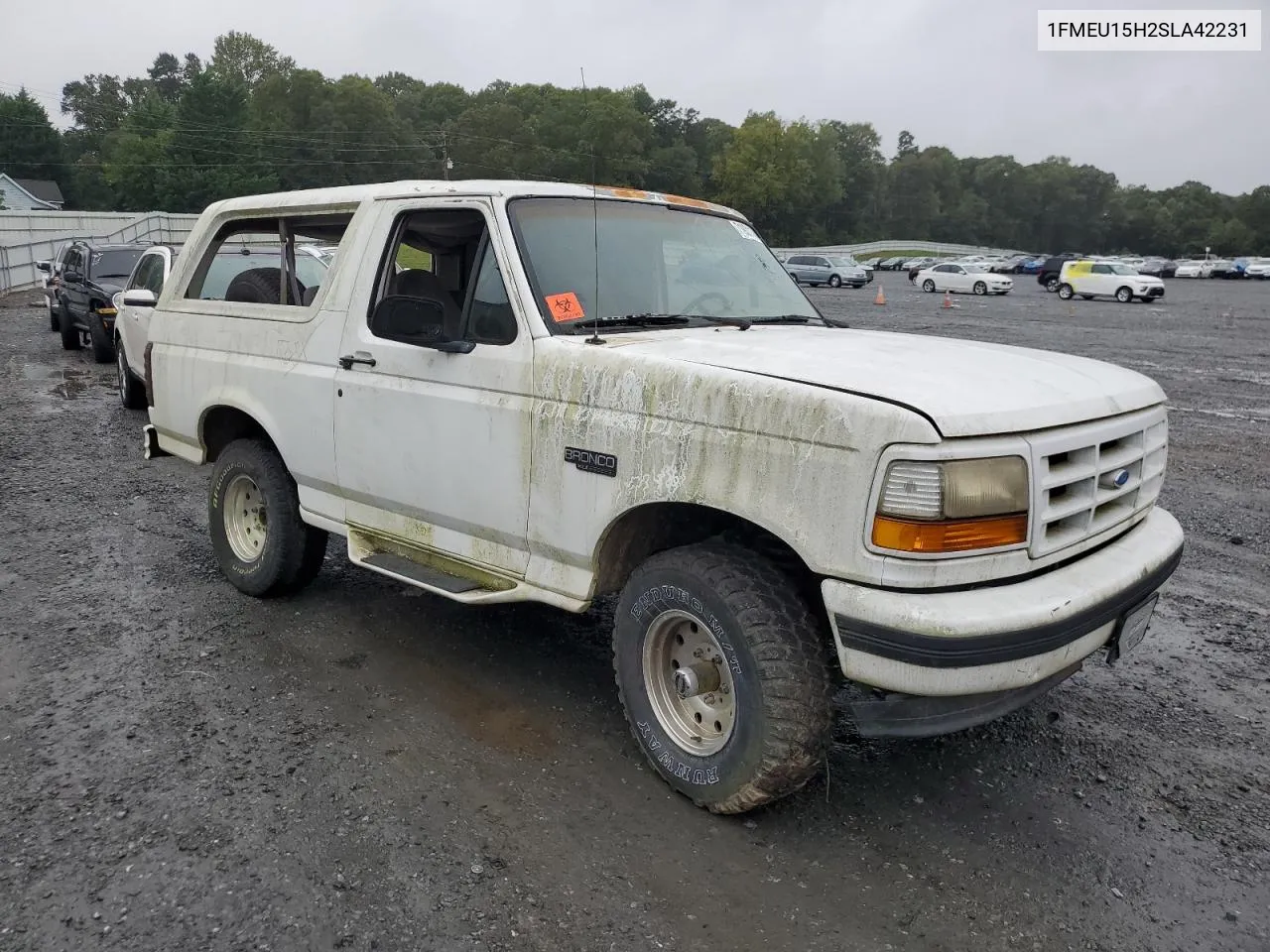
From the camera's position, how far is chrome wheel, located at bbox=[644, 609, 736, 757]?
327 centimetres

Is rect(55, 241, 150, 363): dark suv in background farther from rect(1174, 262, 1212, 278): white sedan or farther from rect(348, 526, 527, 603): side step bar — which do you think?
rect(1174, 262, 1212, 278): white sedan

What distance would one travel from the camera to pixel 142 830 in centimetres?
318

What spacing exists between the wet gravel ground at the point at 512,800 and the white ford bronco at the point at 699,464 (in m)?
0.39

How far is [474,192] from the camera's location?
3982 millimetres

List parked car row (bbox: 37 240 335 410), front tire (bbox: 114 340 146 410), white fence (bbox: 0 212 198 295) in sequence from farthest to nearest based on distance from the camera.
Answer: white fence (bbox: 0 212 198 295) < front tire (bbox: 114 340 146 410) < parked car row (bbox: 37 240 335 410)

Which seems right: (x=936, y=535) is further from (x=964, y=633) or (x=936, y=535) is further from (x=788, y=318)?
(x=788, y=318)

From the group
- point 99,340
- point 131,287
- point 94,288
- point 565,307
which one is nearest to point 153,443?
point 565,307

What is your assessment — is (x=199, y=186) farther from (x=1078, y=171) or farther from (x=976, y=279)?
(x=1078, y=171)

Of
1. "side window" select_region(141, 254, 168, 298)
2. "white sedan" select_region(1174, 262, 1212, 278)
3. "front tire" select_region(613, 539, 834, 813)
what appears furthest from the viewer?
"white sedan" select_region(1174, 262, 1212, 278)

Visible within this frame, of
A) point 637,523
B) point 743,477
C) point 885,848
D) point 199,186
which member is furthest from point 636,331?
point 199,186

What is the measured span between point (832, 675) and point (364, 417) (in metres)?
2.33

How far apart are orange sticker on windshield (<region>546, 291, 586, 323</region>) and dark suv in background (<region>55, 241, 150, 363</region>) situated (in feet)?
42.3

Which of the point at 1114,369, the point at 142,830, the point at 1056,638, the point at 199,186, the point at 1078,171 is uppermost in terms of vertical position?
the point at 1078,171

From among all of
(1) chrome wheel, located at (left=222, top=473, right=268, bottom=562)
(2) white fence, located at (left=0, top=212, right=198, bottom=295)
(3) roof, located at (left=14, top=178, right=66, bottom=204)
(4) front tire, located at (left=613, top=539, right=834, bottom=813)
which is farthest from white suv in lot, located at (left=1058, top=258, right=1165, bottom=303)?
(3) roof, located at (left=14, top=178, right=66, bottom=204)
